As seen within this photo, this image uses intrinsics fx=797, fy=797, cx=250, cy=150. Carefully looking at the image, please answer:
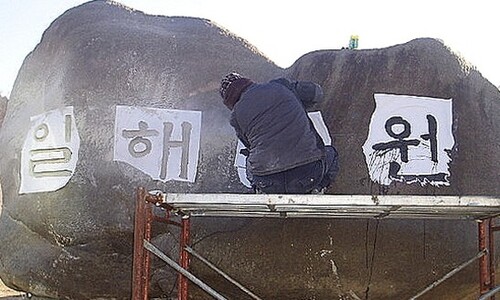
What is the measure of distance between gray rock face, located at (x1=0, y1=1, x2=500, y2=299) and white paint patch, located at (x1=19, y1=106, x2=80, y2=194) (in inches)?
1.8

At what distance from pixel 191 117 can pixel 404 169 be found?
4.26 feet

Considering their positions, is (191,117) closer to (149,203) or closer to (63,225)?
(63,225)

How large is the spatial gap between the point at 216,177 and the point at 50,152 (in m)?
1.04

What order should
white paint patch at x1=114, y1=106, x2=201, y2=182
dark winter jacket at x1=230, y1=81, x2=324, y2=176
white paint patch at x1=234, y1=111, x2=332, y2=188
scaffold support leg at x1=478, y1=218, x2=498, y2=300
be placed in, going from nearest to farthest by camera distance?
scaffold support leg at x1=478, y1=218, x2=498, y2=300
dark winter jacket at x1=230, y1=81, x2=324, y2=176
white paint patch at x1=234, y1=111, x2=332, y2=188
white paint patch at x1=114, y1=106, x2=201, y2=182

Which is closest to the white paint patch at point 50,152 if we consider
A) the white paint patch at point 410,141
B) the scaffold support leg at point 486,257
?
the white paint patch at point 410,141

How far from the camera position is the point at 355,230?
175 inches

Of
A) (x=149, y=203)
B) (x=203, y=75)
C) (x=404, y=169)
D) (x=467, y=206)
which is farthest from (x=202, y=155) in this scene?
(x=467, y=206)

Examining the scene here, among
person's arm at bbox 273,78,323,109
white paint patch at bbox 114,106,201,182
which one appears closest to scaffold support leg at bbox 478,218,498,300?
person's arm at bbox 273,78,323,109

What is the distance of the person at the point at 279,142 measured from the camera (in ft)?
12.4

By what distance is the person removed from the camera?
149 inches

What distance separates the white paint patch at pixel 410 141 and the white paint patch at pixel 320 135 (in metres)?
0.23

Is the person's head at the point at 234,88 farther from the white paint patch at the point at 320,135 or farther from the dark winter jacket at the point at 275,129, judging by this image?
the white paint patch at the point at 320,135

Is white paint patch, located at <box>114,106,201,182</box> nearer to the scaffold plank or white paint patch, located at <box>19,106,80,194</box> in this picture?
white paint patch, located at <box>19,106,80,194</box>

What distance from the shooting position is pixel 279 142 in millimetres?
3783
